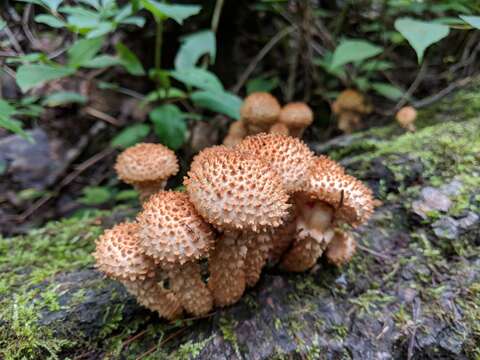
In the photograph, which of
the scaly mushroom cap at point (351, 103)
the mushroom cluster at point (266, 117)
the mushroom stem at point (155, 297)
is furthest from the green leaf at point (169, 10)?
the scaly mushroom cap at point (351, 103)

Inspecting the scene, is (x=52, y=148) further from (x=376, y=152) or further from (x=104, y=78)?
(x=376, y=152)

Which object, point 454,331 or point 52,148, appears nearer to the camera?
point 454,331

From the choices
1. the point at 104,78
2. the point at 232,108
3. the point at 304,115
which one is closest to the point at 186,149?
the point at 232,108

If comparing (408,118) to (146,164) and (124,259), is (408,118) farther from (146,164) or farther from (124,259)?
(124,259)

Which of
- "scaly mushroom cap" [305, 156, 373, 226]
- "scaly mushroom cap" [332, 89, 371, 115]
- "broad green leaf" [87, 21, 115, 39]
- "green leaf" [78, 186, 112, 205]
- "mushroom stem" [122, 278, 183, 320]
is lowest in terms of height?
"green leaf" [78, 186, 112, 205]

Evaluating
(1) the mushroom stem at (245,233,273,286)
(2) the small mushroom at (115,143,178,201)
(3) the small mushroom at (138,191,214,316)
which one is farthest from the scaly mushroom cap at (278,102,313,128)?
(3) the small mushroom at (138,191,214,316)

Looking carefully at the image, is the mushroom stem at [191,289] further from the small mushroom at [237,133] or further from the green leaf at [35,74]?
the small mushroom at [237,133]

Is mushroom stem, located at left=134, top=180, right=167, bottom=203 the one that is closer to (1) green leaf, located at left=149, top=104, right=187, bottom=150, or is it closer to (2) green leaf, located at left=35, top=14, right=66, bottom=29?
(1) green leaf, located at left=149, top=104, right=187, bottom=150

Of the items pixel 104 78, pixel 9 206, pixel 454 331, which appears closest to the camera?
pixel 454 331
